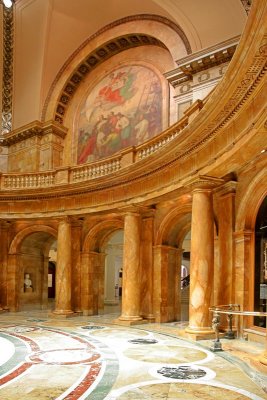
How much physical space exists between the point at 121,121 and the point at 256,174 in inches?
373

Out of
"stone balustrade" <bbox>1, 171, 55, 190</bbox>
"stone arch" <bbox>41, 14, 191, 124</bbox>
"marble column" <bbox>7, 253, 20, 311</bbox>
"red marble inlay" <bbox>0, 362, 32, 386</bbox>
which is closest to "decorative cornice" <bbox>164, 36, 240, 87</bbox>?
"stone arch" <bbox>41, 14, 191, 124</bbox>

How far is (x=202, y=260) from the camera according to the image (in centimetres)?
1104

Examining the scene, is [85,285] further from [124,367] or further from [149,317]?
[124,367]

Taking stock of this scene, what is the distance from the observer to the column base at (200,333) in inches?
412

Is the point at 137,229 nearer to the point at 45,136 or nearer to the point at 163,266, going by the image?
the point at 163,266

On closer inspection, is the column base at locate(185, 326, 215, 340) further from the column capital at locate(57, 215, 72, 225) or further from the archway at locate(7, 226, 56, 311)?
the archway at locate(7, 226, 56, 311)

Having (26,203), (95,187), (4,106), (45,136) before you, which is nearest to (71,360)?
(95,187)

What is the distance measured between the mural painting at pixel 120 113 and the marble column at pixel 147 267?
14.0 ft

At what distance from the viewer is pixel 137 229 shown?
1485 centimetres

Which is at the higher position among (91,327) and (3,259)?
(3,259)

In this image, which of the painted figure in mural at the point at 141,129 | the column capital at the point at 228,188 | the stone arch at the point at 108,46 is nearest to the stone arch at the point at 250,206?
the column capital at the point at 228,188

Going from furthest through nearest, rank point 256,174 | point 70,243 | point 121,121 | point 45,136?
point 45,136, point 121,121, point 70,243, point 256,174

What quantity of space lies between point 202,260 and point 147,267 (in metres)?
4.51

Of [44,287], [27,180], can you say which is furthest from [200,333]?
[44,287]
